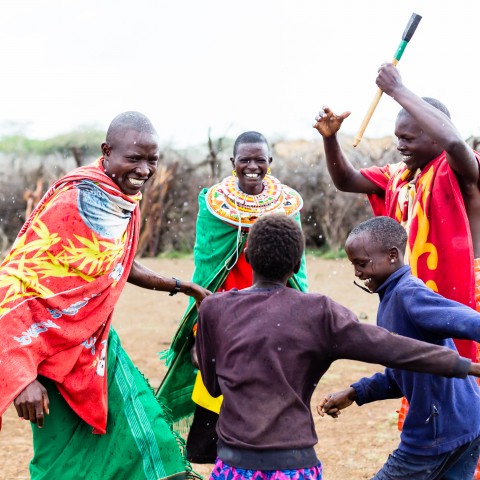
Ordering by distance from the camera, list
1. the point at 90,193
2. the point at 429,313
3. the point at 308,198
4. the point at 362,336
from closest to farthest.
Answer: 1. the point at 362,336
2. the point at 429,313
3. the point at 90,193
4. the point at 308,198

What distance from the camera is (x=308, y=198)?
16.8 meters

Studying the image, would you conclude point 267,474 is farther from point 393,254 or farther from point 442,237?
point 442,237

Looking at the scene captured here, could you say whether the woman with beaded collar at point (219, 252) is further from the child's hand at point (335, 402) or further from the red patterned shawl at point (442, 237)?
the child's hand at point (335, 402)

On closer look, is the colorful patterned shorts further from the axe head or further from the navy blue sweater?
the axe head

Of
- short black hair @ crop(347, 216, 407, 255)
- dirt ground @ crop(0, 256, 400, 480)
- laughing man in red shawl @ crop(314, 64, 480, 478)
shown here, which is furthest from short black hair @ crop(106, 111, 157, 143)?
dirt ground @ crop(0, 256, 400, 480)

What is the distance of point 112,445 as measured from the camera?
3.58 meters

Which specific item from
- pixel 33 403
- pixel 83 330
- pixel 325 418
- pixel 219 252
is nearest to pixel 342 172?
pixel 219 252

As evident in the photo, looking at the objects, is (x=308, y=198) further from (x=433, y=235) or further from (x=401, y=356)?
(x=401, y=356)

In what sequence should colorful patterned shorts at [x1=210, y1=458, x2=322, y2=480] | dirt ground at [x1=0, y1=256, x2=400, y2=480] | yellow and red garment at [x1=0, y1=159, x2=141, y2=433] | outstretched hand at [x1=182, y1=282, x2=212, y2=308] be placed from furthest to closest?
dirt ground at [x1=0, y1=256, x2=400, y2=480] → outstretched hand at [x1=182, y1=282, x2=212, y2=308] → yellow and red garment at [x1=0, y1=159, x2=141, y2=433] → colorful patterned shorts at [x1=210, y1=458, x2=322, y2=480]

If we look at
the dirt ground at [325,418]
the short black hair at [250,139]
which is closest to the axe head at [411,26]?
the short black hair at [250,139]

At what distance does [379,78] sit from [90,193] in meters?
1.39

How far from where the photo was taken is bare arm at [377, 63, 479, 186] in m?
3.47

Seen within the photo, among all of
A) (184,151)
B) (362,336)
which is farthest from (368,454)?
(184,151)

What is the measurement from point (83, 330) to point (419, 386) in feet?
4.74
